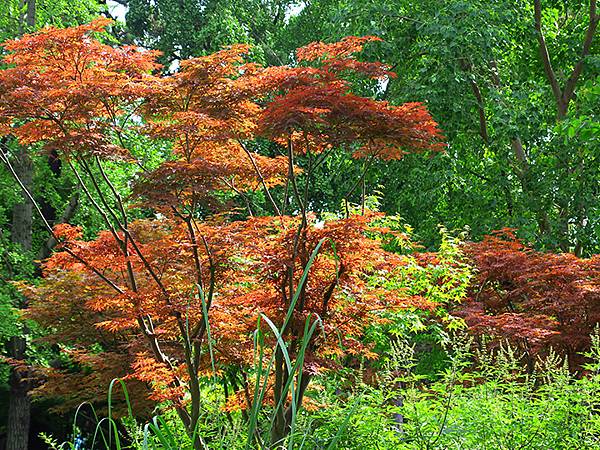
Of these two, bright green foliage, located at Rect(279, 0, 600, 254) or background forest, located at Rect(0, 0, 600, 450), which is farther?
bright green foliage, located at Rect(279, 0, 600, 254)

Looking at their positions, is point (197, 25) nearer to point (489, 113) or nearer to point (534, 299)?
point (489, 113)

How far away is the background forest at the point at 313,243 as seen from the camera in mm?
4605

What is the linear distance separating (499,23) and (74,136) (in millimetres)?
6900

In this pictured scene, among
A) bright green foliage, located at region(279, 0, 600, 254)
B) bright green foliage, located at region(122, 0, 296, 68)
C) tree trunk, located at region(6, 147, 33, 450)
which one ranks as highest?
bright green foliage, located at region(122, 0, 296, 68)

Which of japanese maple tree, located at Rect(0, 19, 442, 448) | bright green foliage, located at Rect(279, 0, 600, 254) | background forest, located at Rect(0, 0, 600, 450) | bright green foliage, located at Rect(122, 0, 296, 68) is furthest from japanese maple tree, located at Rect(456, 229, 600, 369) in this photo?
bright green foliage, located at Rect(122, 0, 296, 68)

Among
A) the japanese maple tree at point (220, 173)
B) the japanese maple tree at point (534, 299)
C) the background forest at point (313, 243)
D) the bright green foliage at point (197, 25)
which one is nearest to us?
the background forest at point (313, 243)

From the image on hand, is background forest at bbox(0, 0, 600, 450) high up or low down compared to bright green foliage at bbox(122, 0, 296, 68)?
down

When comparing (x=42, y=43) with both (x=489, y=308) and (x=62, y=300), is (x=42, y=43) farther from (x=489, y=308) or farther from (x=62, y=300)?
(x=489, y=308)

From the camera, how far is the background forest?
461 centimetres

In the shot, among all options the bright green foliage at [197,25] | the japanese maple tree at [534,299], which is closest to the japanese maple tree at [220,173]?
the japanese maple tree at [534,299]

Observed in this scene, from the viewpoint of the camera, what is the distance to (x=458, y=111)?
10.8 meters

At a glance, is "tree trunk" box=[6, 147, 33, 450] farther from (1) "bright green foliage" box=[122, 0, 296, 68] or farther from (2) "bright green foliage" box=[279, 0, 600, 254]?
(2) "bright green foliage" box=[279, 0, 600, 254]

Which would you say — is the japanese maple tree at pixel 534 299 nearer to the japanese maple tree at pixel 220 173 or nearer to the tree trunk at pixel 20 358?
the japanese maple tree at pixel 220 173

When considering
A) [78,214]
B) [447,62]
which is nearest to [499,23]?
[447,62]
